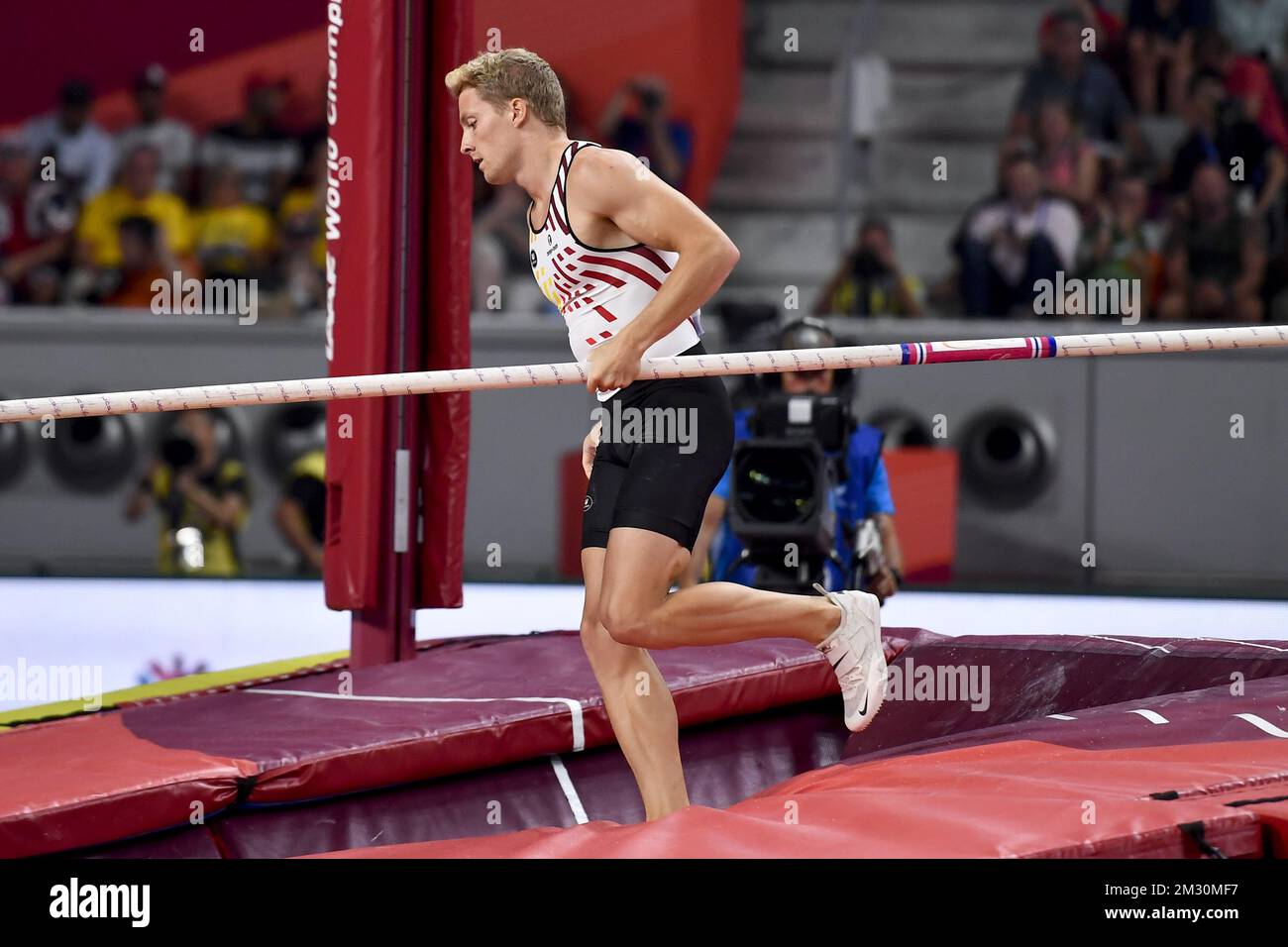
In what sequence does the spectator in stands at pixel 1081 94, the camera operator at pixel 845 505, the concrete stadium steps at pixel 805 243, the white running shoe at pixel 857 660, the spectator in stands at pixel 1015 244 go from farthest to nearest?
the concrete stadium steps at pixel 805 243, the spectator in stands at pixel 1081 94, the spectator in stands at pixel 1015 244, the camera operator at pixel 845 505, the white running shoe at pixel 857 660

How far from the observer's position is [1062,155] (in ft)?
25.7

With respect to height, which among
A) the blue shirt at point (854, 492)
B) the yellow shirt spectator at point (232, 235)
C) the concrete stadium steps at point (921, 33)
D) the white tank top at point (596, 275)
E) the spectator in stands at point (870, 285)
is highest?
the concrete stadium steps at point (921, 33)

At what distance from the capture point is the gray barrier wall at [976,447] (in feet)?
22.1

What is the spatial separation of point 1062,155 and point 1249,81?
1.13 meters

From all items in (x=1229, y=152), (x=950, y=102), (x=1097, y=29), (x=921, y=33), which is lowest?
(x=1229, y=152)

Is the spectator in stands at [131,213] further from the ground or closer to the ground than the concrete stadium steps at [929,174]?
closer to the ground

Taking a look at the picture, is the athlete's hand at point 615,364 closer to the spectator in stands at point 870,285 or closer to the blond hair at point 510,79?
the blond hair at point 510,79

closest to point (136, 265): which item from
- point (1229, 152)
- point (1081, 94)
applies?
point (1081, 94)

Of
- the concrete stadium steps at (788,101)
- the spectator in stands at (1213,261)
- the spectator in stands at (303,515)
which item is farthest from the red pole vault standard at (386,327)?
the concrete stadium steps at (788,101)

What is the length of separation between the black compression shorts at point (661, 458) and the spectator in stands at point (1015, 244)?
15.7ft

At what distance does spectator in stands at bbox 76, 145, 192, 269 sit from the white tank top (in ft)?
18.0

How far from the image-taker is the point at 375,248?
3732 millimetres

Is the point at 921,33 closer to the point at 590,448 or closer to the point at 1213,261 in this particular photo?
the point at 1213,261
